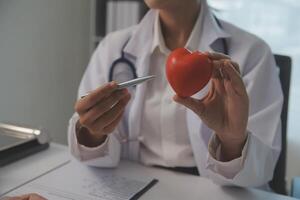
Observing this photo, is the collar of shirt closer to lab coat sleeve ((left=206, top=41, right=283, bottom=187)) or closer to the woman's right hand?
lab coat sleeve ((left=206, top=41, right=283, bottom=187))

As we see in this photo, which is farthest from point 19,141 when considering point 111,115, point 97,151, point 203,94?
point 203,94

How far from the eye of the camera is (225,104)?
75cm

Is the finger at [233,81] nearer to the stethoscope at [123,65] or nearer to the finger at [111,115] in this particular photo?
the finger at [111,115]

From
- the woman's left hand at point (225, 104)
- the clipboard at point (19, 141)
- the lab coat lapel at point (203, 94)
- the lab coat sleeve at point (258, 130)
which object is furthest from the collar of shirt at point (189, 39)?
the clipboard at point (19, 141)

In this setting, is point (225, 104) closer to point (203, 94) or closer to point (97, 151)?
point (203, 94)

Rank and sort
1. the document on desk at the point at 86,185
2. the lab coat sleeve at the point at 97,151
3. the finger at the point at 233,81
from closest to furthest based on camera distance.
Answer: the finger at the point at 233,81 → the document on desk at the point at 86,185 → the lab coat sleeve at the point at 97,151

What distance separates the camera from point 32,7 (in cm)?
168

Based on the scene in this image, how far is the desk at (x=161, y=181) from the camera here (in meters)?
0.82

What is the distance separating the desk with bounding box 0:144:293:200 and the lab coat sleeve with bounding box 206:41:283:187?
0.03m

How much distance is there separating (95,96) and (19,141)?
425mm

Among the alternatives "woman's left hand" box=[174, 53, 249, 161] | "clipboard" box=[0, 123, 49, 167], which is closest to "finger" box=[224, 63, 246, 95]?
"woman's left hand" box=[174, 53, 249, 161]

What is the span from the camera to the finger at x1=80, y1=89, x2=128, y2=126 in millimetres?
730

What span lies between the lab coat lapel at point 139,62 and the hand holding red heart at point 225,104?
0.28 m

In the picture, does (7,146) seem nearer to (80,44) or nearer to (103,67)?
(103,67)
